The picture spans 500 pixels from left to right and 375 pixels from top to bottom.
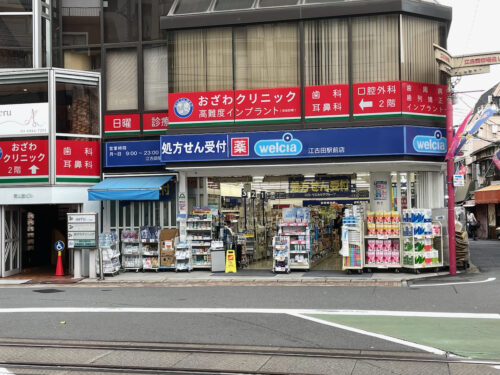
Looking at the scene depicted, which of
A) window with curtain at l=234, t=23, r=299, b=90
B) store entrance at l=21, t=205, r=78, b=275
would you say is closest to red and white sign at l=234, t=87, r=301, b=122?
window with curtain at l=234, t=23, r=299, b=90

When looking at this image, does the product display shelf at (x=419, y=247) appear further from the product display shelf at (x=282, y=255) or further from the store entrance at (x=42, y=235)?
the store entrance at (x=42, y=235)

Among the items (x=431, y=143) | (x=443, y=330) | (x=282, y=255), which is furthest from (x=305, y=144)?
(x=443, y=330)

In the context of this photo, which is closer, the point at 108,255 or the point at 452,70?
the point at 452,70

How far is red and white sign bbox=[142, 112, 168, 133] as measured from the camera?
1988 centimetres

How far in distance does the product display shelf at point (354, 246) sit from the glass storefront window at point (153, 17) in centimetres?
928

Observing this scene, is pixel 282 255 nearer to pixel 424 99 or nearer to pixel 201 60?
pixel 424 99

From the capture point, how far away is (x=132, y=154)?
19938 mm

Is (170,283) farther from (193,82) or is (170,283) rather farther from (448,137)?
(448,137)

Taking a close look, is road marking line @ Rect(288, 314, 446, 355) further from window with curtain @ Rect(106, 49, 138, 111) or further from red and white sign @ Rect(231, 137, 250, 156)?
window with curtain @ Rect(106, 49, 138, 111)

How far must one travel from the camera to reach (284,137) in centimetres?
1758

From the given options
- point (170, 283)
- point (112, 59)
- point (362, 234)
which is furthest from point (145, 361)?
point (112, 59)

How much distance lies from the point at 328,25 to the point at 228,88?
138 inches

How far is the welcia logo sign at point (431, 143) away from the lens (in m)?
16.9

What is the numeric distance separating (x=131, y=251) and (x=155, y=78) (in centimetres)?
592
